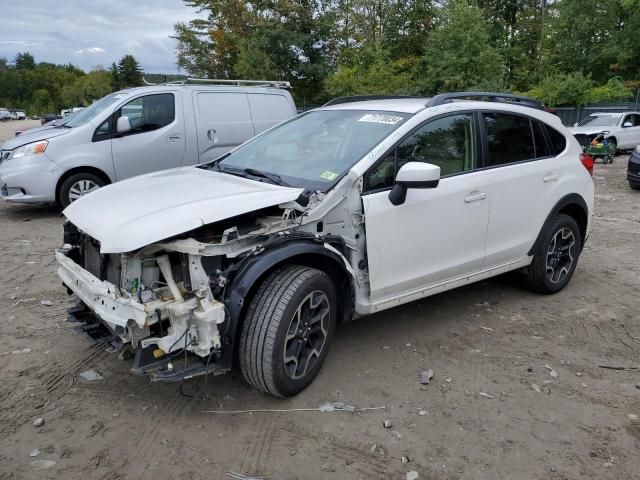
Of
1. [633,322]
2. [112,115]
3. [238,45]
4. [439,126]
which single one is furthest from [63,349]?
[238,45]

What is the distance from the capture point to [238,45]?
27.4 metres

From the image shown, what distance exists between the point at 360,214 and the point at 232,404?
1424mm

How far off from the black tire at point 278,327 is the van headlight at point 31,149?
6171 mm

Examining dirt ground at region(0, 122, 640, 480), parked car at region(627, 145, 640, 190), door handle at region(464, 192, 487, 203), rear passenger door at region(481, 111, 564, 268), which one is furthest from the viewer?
parked car at region(627, 145, 640, 190)

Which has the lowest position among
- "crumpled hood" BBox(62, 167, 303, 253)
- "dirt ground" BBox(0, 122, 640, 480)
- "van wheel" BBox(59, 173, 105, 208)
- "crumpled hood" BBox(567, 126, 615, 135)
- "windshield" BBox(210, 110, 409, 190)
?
"dirt ground" BBox(0, 122, 640, 480)

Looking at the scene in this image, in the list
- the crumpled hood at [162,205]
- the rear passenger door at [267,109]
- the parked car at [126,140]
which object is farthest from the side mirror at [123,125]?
the crumpled hood at [162,205]

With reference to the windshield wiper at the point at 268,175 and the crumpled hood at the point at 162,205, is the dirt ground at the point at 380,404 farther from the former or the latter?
the windshield wiper at the point at 268,175

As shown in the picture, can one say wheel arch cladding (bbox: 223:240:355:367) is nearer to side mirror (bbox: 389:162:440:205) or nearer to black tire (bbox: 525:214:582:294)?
side mirror (bbox: 389:162:440:205)

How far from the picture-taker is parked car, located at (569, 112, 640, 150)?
17736mm

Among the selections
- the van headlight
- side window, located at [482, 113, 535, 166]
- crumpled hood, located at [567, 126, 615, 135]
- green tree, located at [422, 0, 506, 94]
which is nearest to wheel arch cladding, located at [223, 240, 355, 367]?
side window, located at [482, 113, 535, 166]

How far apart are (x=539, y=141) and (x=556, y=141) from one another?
0.28m

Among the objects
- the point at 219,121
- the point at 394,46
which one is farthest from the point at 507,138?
the point at 394,46

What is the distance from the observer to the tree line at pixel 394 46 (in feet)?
81.7

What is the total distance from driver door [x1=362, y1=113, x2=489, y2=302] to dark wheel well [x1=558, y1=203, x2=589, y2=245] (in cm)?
137
